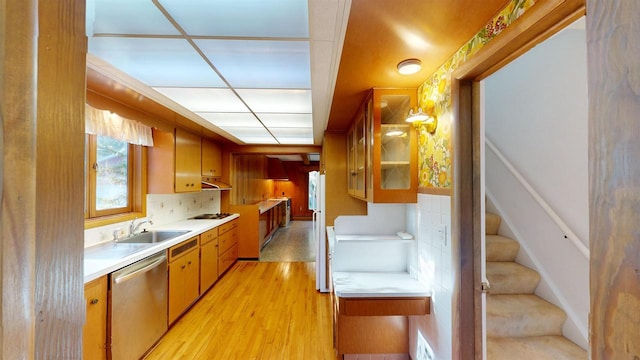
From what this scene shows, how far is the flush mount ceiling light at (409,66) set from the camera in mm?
1367

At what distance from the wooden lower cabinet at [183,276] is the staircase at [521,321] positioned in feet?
8.72

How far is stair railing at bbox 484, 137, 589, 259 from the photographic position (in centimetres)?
173

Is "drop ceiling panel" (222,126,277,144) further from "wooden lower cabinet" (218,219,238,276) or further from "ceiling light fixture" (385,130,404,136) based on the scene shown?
"ceiling light fixture" (385,130,404,136)

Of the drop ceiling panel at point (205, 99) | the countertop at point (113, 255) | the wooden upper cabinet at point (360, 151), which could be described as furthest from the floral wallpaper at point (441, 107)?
the countertop at point (113, 255)

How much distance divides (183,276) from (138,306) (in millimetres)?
676

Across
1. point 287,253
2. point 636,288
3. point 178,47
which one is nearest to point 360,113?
point 178,47

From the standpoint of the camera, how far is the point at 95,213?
7.65 feet

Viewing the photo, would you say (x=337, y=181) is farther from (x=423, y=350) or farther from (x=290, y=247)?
(x=290, y=247)

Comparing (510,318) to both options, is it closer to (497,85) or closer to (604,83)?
(604,83)

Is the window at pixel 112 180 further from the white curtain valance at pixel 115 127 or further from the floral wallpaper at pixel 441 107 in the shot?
the floral wallpaper at pixel 441 107

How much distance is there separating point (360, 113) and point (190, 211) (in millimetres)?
3104

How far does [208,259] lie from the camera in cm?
328

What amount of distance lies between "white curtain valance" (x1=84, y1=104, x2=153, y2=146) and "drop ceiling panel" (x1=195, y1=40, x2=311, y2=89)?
1123 mm

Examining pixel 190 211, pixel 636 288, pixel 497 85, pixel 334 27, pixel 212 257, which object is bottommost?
pixel 212 257
